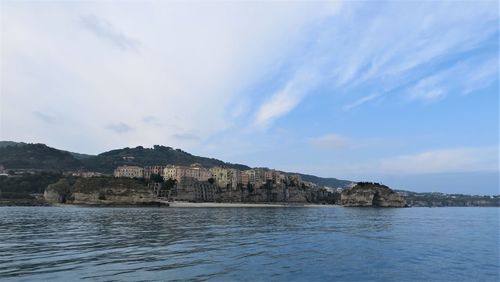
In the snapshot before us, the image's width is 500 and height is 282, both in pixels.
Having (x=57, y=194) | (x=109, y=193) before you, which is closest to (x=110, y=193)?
(x=109, y=193)

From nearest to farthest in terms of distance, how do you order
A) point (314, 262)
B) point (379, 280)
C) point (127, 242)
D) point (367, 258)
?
1. point (379, 280)
2. point (314, 262)
3. point (367, 258)
4. point (127, 242)

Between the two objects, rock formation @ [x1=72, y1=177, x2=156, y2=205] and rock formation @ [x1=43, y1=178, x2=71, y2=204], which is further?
rock formation @ [x1=43, y1=178, x2=71, y2=204]

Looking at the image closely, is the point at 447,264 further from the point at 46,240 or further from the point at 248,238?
the point at 46,240

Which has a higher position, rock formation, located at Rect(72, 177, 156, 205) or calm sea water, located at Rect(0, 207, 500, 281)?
rock formation, located at Rect(72, 177, 156, 205)

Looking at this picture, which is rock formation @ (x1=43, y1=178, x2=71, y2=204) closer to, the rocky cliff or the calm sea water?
the rocky cliff

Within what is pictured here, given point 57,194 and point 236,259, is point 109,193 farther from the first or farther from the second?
point 236,259

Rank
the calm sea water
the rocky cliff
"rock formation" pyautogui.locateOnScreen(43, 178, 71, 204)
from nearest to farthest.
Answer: the calm sea water
the rocky cliff
"rock formation" pyautogui.locateOnScreen(43, 178, 71, 204)

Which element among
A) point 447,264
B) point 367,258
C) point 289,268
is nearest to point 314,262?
point 289,268

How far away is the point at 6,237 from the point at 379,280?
30190mm

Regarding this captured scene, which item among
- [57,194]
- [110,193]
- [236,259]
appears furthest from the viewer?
[57,194]

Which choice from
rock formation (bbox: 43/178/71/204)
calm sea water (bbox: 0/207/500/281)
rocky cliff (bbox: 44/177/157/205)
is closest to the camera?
calm sea water (bbox: 0/207/500/281)

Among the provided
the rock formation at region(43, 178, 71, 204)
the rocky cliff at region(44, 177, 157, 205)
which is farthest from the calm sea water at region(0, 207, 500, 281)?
the rock formation at region(43, 178, 71, 204)

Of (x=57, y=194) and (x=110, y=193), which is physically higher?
(x=110, y=193)

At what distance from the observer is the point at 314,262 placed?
917 inches
